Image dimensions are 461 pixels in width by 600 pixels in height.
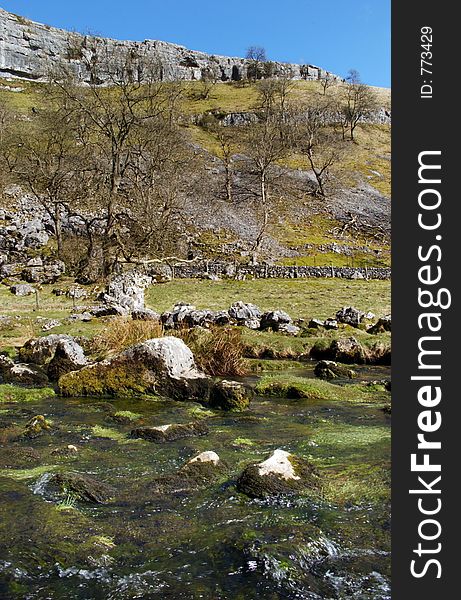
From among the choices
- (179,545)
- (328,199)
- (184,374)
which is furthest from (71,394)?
(328,199)

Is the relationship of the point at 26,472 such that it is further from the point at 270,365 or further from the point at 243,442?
the point at 270,365

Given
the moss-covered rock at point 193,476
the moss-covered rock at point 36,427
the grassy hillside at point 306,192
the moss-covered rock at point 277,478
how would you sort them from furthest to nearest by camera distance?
the grassy hillside at point 306,192
the moss-covered rock at point 36,427
the moss-covered rock at point 193,476
the moss-covered rock at point 277,478

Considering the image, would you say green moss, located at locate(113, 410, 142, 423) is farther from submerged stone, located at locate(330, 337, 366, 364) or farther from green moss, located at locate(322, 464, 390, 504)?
submerged stone, located at locate(330, 337, 366, 364)

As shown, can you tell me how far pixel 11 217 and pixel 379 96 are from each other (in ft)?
353

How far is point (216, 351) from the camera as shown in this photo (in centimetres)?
1786

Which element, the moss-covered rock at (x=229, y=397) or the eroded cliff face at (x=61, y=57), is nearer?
the moss-covered rock at (x=229, y=397)

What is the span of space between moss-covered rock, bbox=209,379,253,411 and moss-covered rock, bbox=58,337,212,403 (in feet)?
2.11

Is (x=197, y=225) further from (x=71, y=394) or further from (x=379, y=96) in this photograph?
(x=379, y=96)

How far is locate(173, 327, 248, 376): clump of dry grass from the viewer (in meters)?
17.5

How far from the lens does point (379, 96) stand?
436 ft

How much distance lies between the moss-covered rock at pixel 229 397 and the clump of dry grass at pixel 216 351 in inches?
149

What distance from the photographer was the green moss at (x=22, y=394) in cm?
1386

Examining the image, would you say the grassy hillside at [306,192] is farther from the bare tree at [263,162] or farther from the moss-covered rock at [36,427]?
the moss-covered rock at [36,427]

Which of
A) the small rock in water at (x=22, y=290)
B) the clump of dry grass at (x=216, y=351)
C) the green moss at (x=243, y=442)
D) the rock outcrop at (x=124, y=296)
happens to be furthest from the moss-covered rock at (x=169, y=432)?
the small rock in water at (x=22, y=290)
